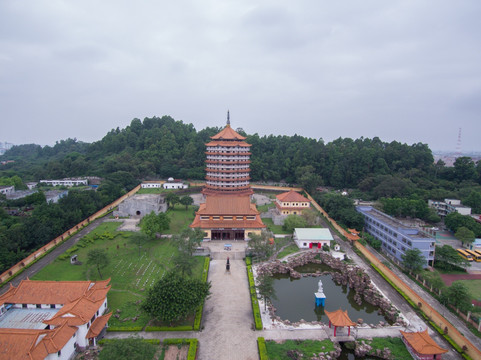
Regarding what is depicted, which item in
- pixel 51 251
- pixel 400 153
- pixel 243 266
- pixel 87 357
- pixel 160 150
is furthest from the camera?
pixel 160 150

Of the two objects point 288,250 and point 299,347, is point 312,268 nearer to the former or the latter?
point 288,250

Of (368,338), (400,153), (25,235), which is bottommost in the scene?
(368,338)

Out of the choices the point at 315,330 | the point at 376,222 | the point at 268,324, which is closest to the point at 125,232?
the point at 268,324

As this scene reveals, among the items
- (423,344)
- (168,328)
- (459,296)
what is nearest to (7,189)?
(168,328)

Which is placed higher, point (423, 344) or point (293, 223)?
point (293, 223)

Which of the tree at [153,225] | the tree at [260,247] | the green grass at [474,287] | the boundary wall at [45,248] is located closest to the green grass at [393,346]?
the green grass at [474,287]

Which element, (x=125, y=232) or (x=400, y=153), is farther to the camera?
(x=400, y=153)

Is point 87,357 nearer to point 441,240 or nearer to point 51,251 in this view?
point 51,251

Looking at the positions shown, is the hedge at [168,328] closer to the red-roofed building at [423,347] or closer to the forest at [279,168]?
the red-roofed building at [423,347]
